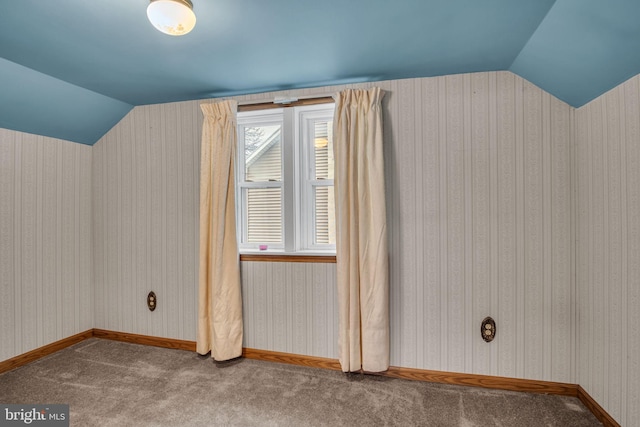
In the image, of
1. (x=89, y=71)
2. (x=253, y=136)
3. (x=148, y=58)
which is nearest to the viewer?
(x=148, y=58)

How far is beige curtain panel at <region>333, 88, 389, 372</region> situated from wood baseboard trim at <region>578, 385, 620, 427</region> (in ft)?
4.19

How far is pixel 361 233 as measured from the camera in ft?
7.80

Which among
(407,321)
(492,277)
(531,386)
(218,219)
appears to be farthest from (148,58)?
(531,386)

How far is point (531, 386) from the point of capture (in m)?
2.21

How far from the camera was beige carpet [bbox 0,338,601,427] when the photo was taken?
6.35 ft

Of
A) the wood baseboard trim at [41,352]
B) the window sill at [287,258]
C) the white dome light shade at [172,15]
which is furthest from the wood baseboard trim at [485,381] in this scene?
the wood baseboard trim at [41,352]

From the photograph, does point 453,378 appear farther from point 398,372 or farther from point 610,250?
point 610,250

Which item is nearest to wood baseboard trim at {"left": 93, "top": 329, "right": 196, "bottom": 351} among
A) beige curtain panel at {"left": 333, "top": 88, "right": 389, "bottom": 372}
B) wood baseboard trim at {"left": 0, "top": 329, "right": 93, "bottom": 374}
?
wood baseboard trim at {"left": 0, "top": 329, "right": 93, "bottom": 374}

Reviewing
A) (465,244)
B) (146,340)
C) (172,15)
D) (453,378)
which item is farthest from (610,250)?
(146,340)

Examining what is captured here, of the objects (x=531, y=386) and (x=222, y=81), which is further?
(x=222, y=81)

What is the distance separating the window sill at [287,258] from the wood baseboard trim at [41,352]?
192cm

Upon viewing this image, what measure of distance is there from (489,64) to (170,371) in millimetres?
3334

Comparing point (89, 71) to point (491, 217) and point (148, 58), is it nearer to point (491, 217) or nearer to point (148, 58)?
point (148, 58)

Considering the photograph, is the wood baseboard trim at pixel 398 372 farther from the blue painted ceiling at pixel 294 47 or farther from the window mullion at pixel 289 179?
the blue painted ceiling at pixel 294 47
